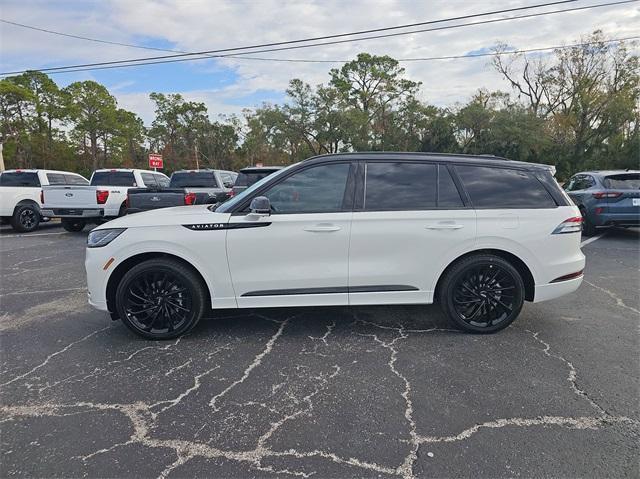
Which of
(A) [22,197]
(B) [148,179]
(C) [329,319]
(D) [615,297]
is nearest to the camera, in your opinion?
(C) [329,319]

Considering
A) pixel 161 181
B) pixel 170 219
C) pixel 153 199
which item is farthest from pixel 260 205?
pixel 161 181

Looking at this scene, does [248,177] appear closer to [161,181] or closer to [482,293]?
[161,181]

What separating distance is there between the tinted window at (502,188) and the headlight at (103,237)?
130 inches

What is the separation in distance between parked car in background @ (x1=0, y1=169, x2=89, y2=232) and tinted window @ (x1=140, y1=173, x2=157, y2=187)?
256 centimetres

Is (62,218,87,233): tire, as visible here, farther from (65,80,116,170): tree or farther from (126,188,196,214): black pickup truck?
(65,80,116,170): tree

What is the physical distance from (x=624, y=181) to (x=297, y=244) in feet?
A: 27.8

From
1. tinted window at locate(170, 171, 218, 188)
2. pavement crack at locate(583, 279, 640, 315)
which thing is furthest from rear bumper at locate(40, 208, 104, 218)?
pavement crack at locate(583, 279, 640, 315)

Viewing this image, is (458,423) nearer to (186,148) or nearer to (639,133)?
(639,133)

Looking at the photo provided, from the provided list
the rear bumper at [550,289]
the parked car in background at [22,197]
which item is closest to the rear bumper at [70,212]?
the parked car in background at [22,197]

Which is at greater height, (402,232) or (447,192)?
(447,192)

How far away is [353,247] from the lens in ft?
11.7

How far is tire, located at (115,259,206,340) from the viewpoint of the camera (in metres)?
3.54

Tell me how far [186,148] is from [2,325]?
49.5m

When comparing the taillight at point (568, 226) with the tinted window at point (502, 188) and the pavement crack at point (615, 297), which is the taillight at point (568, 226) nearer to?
the tinted window at point (502, 188)
